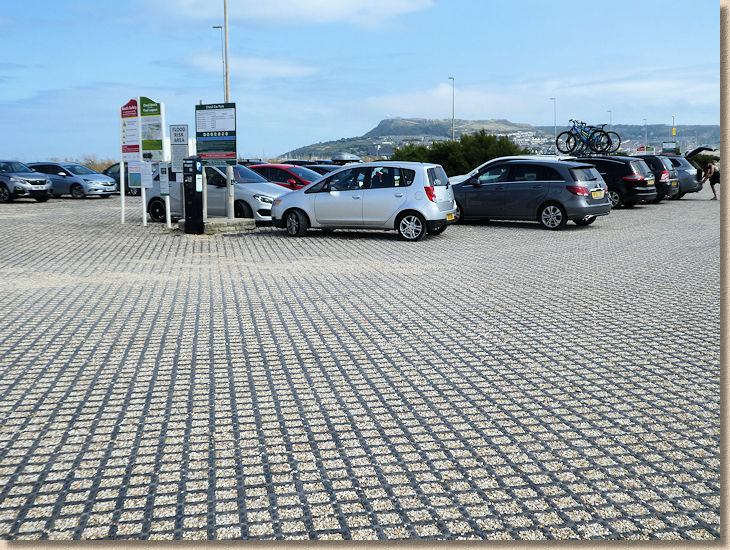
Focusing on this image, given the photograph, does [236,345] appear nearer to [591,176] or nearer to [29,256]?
[29,256]

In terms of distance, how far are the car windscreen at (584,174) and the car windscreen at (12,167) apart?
2253 centimetres

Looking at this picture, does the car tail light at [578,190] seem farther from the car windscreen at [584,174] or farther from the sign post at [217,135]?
the sign post at [217,135]

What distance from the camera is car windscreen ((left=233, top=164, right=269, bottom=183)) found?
1959cm

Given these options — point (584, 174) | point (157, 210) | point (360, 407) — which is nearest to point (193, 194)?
point (157, 210)

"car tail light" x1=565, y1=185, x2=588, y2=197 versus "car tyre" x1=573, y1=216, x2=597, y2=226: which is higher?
"car tail light" x1=565, y1=185, x2=588, y2=197

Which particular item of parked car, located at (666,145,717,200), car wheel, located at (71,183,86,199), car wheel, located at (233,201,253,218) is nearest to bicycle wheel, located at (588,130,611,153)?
parked car, located at (666,145,717,200)

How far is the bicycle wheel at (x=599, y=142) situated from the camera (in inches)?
1267

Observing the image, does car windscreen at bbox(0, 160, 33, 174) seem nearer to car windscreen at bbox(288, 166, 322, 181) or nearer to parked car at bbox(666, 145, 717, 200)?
car windscreen at bbox(288, 166, 322, 181)

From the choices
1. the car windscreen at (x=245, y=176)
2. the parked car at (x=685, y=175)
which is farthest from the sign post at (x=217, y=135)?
the parked car at (x=685, y=175)

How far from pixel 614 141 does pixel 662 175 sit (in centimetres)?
838

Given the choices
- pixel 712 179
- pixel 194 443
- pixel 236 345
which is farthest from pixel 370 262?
pixel 712 179

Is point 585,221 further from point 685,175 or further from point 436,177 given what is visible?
point 685,175

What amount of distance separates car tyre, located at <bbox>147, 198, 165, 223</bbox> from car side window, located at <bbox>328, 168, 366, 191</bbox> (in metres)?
5.91

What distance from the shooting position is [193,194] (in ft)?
54.9
